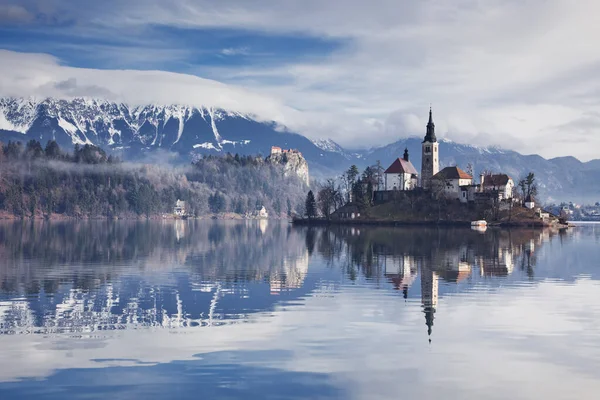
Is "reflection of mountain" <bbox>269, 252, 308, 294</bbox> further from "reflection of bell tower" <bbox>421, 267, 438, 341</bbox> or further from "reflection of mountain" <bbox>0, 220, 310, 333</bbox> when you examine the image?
"reflection of bell tower" <bbox>421, 267, 438, 341</bbox>

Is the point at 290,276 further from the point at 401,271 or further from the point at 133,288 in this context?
the point at 133,288

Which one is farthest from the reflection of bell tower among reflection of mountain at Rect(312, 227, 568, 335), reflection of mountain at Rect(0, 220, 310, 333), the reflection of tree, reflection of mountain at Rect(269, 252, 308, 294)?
reflection of mountain at Rect(269, 252, 308, 294)

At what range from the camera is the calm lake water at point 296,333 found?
82.4ft

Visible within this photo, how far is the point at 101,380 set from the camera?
25297 millimetres

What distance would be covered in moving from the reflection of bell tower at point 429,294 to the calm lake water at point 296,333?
12cm

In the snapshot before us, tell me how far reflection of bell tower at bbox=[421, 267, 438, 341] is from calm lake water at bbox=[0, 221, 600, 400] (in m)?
0.12

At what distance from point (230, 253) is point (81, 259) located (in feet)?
69.4

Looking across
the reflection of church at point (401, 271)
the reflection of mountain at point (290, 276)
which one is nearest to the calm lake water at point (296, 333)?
the reflection of mountain at point (290, 276)

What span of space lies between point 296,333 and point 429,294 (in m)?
16.9

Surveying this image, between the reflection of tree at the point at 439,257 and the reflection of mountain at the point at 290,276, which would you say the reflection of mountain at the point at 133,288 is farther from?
the reflection of tree at the point at 439,257

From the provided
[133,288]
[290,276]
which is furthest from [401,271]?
[133,288]

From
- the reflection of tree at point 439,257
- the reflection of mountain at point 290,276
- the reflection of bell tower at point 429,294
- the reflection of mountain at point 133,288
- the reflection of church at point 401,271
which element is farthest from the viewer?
the reflection of tree at point 439,257

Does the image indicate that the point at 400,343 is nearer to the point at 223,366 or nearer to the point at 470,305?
the point at 223,366

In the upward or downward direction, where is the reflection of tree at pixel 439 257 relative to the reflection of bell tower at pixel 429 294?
upward
